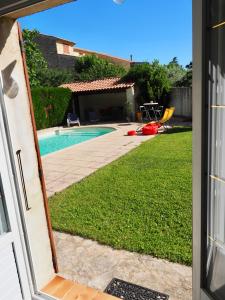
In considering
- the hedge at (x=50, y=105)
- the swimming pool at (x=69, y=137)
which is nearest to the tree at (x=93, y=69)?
the hedge at (x=50, y=105)

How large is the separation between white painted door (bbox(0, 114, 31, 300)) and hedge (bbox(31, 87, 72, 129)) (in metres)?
14.6

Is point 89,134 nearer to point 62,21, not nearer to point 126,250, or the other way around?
point 126,250

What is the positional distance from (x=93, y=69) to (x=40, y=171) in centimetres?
2838

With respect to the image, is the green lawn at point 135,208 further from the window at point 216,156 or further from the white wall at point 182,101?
the white wall at point 182,101

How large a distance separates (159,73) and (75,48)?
25888mm

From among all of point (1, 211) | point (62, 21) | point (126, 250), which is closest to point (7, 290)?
point (1, 211)

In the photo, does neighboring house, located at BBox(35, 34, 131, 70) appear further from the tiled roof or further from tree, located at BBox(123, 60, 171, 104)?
tree, located at BBox(123, 60, 171, 104)

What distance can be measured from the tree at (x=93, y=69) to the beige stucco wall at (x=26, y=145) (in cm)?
2772

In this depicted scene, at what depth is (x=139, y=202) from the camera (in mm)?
5035

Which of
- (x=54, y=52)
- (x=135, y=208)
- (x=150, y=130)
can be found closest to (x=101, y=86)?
(x=150, y=130)

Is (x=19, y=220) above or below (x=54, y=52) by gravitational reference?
below

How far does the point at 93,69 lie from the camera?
97.2ft

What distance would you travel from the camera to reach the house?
1537 millimetres

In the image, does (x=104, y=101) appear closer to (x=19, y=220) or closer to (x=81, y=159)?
(x=81, y=159)
